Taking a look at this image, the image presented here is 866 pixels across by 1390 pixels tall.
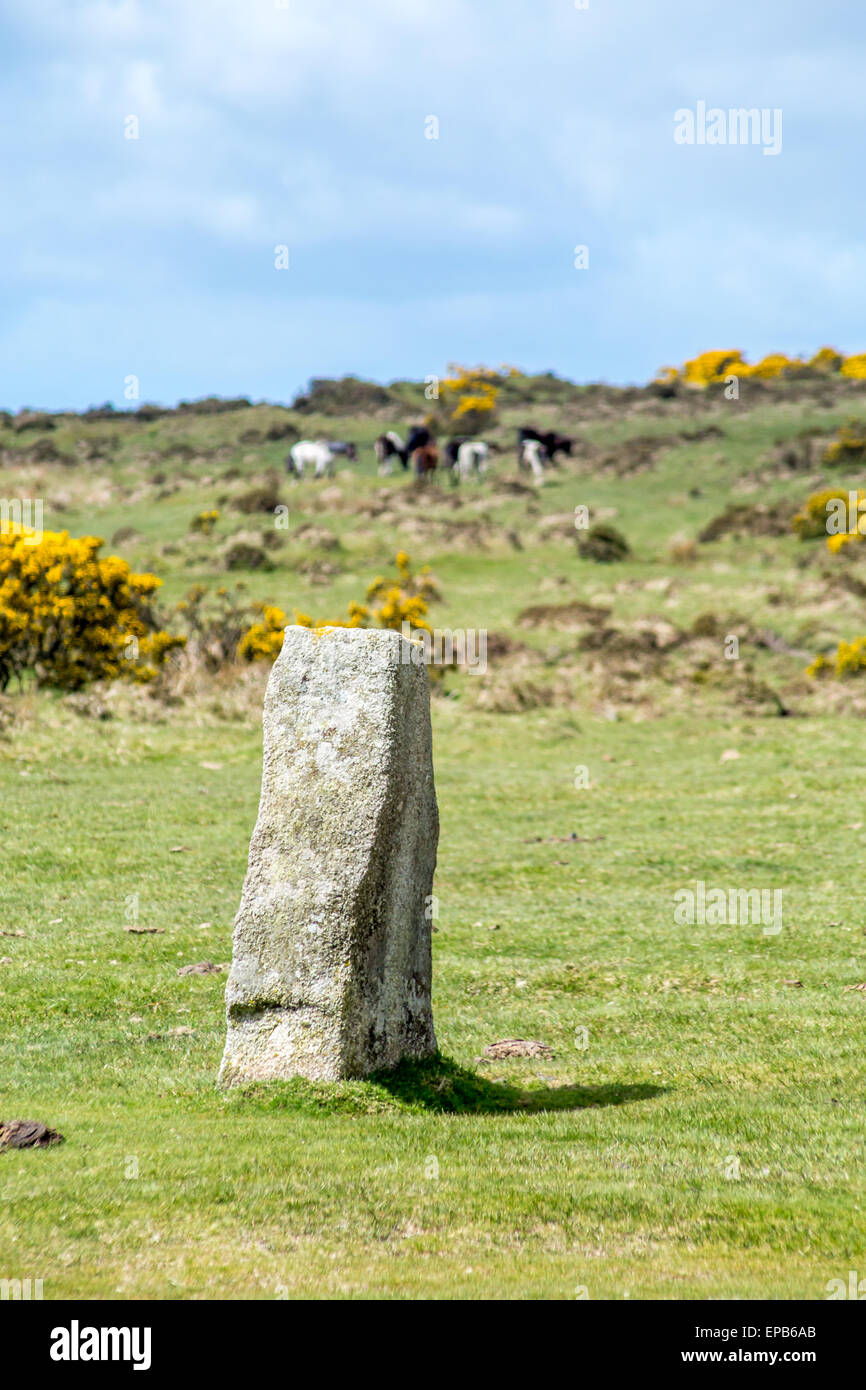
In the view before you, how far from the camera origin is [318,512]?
53.7m

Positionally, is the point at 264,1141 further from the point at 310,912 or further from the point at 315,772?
the point at 315,772

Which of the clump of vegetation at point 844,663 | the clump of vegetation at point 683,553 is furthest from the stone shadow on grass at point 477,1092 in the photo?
the clump of vegetation at point 683,553

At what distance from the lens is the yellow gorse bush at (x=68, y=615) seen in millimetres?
26797

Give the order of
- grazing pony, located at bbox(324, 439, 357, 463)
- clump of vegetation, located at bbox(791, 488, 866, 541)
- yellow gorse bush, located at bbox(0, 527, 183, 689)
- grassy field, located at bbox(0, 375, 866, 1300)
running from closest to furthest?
grassy field, located at bbox(0, 375, 866, 1300)
yellow gorse bush, located at bbox(0, 527, 183, 689)
clump of vegetation, located at bbox(791, 488, 866, 541)
grazing pony, located at bbox(324, 439, 357, 463)

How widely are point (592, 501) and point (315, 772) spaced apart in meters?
49.6

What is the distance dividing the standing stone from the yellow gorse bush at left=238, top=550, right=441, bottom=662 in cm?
1683

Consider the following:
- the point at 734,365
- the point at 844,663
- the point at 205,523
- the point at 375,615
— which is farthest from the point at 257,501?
the point at 734,365

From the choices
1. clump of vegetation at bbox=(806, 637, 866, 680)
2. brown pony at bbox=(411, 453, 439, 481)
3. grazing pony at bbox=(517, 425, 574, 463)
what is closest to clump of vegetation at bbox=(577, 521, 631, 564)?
clump of vegetation at bbox=(806, 637, 866, 680)

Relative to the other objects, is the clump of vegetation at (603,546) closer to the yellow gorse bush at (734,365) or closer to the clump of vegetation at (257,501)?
the clump of vegetation at (257,501)

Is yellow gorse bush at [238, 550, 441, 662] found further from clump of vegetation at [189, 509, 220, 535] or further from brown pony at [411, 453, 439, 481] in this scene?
brown pony at [411, 453, 439, 481]

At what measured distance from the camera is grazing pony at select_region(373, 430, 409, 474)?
6266 cm

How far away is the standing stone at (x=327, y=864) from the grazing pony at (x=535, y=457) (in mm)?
52586

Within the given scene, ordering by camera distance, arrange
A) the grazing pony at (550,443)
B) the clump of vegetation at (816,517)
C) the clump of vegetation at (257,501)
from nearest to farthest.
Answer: the clump of vegetation at (816,517), the clump of vegetation at (257,501), the grazing pony at (550,443)
